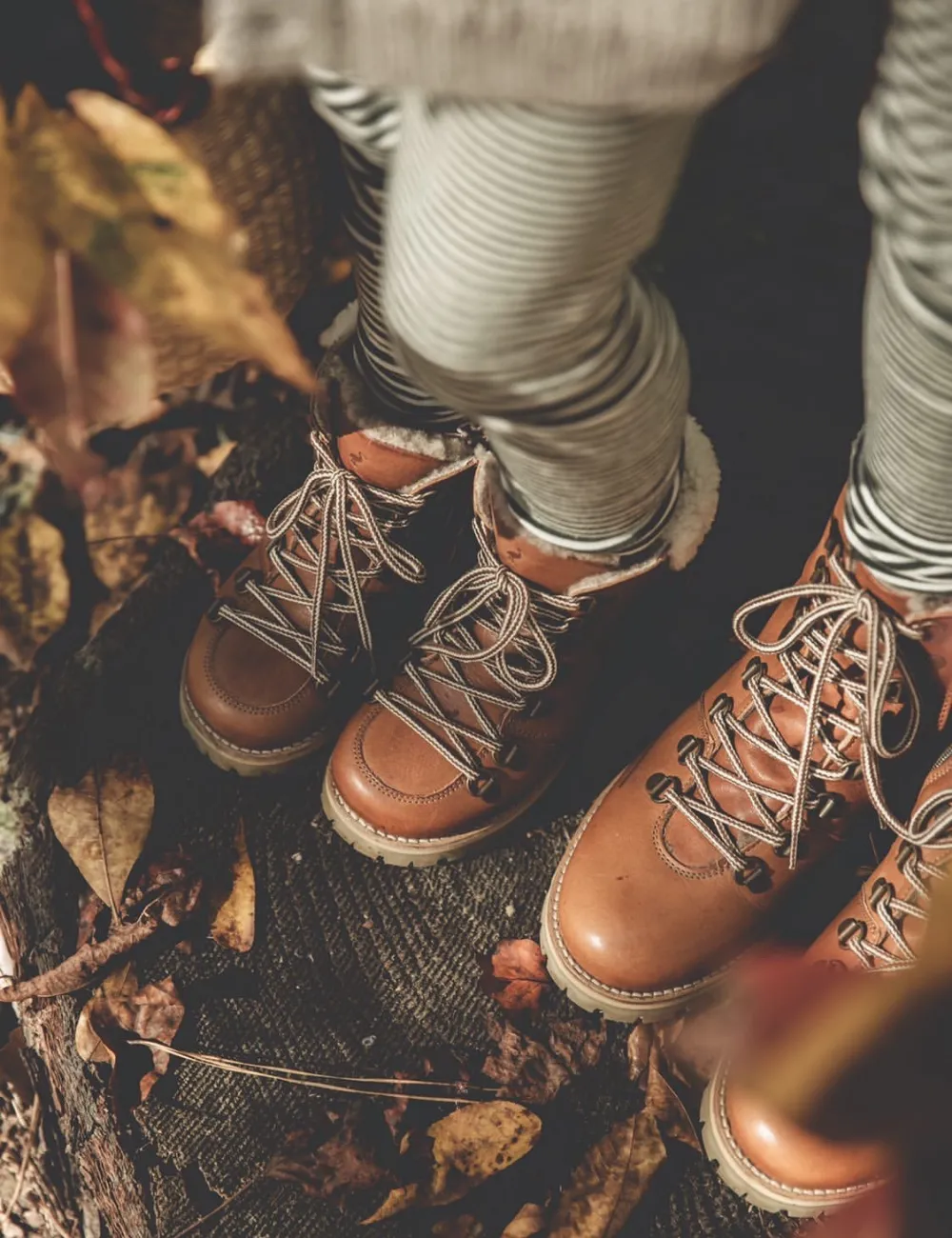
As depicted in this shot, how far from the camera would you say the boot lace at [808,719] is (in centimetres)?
94

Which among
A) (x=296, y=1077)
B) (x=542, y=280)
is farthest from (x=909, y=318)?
(x=296, y=1077)

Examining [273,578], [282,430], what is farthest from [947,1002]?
[282,430]

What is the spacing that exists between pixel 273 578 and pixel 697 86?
826 mm

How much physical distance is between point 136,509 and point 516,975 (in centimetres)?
80

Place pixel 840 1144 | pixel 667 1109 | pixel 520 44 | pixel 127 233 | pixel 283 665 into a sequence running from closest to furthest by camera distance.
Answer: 1. pixel 520 44
2. pixel 127 233
3. pixel 840 1144
4. pixel 667 1109
5. pixel 283 665

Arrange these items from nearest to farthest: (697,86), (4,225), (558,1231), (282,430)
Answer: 1. (697,86)
2. (4,225)
3. (558,1231)
4. (282,430)

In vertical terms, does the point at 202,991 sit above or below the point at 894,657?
below

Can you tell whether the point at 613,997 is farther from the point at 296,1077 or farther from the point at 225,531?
the point at 225,531

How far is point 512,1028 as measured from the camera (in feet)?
3.66

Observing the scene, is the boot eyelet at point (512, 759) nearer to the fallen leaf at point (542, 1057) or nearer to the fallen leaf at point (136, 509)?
the fallen leaf at point (542, 1057)

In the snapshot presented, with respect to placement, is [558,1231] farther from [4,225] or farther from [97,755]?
[4,225]

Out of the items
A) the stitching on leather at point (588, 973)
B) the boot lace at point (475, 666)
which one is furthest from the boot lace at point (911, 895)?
the boot lace at point (475, 666)

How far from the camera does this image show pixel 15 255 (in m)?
0.71

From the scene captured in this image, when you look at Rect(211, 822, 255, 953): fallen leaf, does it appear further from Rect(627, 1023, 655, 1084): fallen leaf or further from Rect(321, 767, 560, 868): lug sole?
Rect(627, 1023, 655, 1084): fallen leaf
